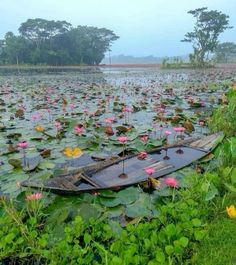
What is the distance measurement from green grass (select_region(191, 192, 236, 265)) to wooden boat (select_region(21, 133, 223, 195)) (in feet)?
3.27

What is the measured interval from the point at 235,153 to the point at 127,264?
7.15 ft

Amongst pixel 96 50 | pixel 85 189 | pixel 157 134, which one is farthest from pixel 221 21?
pixel 85 189

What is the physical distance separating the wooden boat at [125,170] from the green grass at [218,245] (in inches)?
39.2

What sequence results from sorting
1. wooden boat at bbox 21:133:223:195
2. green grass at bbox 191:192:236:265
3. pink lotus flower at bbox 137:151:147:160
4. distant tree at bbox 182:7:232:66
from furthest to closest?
distant tree at bbox 182:7:232:66
pink lotus flower at bbox 137:151:147:160
wooden boat at bbox 21:133:223:195
green grass at bbox 191:192:236:265

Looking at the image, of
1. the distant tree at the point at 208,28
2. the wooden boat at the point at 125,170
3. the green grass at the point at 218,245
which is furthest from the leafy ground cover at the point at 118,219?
the distant tree at the point at 208,28

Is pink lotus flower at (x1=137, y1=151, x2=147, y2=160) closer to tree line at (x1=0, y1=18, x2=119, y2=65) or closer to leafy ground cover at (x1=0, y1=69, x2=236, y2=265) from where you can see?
leafy ground cover at (x1=0, y1=69, x2=236, y2=265)

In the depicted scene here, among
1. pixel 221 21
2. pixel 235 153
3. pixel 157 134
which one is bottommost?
pixel 157 134

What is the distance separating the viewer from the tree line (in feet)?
174

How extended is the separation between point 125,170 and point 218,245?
161 centimetres

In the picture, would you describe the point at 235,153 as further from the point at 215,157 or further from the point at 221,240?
the point at 221,240

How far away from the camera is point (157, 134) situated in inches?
249

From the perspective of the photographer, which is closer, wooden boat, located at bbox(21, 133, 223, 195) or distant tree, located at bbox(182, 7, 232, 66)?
wooden boat, located at bbox(21, 133, 223, 195)

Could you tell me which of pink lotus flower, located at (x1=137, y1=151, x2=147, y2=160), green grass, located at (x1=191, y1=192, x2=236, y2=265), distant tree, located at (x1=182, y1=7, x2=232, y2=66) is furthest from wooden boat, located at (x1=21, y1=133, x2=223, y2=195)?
distant tree, located at (x1=182, y1=7, x2=232, y2=66)

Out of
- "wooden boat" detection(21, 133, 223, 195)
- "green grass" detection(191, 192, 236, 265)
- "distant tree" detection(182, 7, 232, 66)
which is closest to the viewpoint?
"green grass" detection(191, 192, 236, 265)
